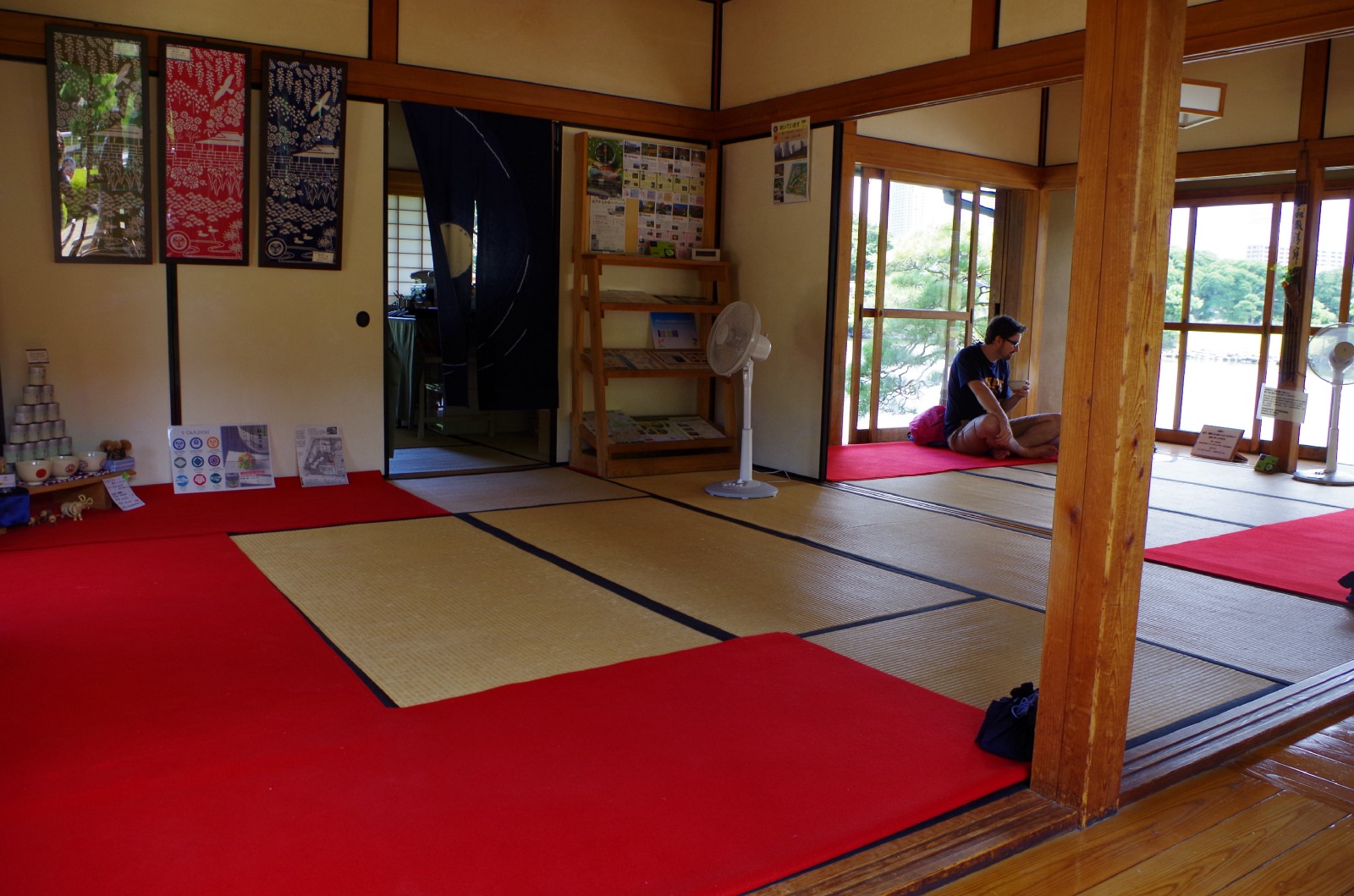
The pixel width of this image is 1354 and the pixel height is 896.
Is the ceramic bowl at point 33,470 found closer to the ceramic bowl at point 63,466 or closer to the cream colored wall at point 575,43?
the ceramic bowl at point 63,466

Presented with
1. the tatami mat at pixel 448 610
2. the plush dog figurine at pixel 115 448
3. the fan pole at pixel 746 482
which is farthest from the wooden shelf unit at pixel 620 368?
the plush dog figurine at pixel 115 448

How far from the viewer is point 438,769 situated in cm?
208

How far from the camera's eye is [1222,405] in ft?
25.8

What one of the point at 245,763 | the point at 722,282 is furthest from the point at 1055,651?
the point at 722,282

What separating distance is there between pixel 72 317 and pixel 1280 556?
5456 millimetres

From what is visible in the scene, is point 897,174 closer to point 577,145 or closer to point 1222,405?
point 577,145

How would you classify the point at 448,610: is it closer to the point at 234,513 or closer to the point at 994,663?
the point at 994,663

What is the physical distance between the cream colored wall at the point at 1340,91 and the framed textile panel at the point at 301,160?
6016mm

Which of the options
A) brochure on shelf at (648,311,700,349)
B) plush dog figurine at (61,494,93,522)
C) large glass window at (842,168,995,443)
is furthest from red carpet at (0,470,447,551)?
large glass window at (842,168,995,443)

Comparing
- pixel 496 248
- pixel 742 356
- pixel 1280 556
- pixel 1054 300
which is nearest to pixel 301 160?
pixel 496 248

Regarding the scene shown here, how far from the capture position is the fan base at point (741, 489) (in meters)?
5.26

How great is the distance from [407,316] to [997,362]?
4297 millimetres

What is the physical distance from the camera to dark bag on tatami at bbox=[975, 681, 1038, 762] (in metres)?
2.17

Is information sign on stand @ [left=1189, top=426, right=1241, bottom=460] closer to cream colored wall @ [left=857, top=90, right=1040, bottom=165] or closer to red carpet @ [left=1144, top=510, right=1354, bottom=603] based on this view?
red carpet @ [left=1144, top=510, right=1354, bottom=603]
